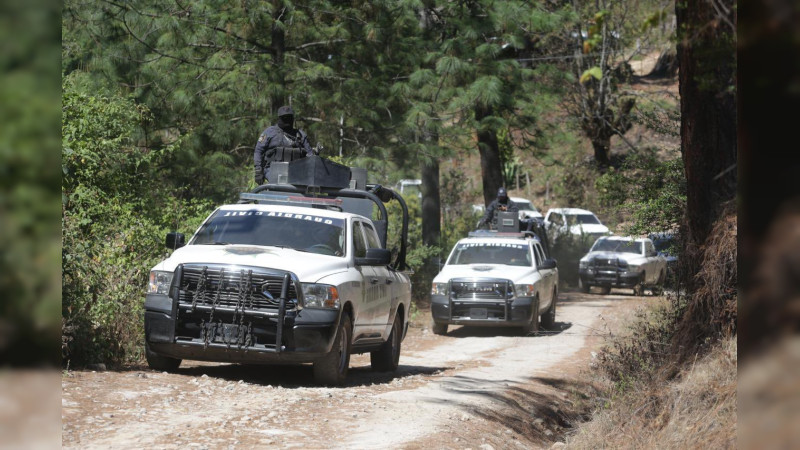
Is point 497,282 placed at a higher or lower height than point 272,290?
lower

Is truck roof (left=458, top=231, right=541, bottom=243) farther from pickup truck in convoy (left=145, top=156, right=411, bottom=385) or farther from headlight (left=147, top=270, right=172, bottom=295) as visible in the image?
headlight (left=147, top=270, right=172, bottom=295)

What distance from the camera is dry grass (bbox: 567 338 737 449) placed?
220 inches

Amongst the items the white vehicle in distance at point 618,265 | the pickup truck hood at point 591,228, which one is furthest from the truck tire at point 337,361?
the pickup truck hood at point 591,228

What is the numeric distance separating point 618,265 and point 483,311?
1098 cm

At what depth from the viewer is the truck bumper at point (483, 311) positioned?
16.8 metres

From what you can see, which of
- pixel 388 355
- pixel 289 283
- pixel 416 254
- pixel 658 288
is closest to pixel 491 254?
pixel 416 254

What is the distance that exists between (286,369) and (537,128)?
13928 mm

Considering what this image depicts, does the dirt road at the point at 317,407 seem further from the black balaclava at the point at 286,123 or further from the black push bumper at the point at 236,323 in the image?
the black balaclava at the point at 286,123

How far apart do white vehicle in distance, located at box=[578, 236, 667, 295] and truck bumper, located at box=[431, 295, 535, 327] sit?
1025 centimetres

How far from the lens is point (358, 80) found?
1830cm

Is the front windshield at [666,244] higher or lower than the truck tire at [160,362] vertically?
higher

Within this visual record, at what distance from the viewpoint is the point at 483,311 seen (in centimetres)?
1706

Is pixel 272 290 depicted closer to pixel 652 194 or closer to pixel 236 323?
pixel 236 323

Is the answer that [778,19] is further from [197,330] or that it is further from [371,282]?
[371,282]
